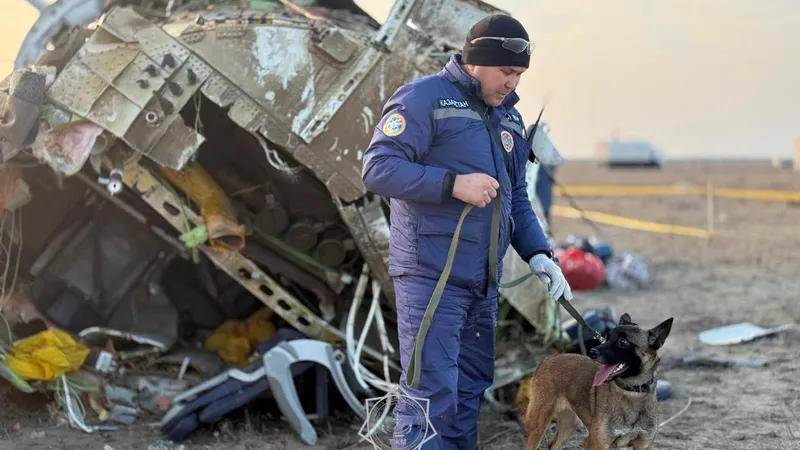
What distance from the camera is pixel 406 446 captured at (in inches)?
157

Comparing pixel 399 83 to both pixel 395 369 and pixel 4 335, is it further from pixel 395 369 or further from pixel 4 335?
pixel 4 335

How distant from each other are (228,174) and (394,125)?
2.48 metres

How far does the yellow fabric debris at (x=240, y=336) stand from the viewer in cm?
636

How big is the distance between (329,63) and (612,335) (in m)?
2.43

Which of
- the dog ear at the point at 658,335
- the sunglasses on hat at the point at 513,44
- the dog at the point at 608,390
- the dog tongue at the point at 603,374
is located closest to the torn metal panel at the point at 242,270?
the dog at the point at 608,390

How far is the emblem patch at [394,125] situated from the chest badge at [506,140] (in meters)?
0.50

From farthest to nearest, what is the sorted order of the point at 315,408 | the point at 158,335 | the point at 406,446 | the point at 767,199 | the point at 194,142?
the point at 767,199, the point at 158,335, the point at 315,408, the point at 194,142, the point at 406,446

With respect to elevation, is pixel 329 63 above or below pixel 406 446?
above

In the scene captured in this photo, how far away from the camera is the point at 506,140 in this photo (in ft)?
13.4

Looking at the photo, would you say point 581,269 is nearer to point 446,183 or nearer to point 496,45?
point 496,45

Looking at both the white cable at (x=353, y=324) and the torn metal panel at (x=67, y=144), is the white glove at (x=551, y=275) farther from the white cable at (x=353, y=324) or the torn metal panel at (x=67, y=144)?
the torn metal panel at (x=67, y=144)

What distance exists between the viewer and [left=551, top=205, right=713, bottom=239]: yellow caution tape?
1688 centimetres

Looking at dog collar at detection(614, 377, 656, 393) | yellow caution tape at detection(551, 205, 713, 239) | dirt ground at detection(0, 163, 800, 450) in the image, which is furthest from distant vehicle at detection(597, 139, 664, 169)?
dog collar at detection(614, 377, 656, 393)

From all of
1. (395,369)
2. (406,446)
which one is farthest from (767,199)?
(406,446)
